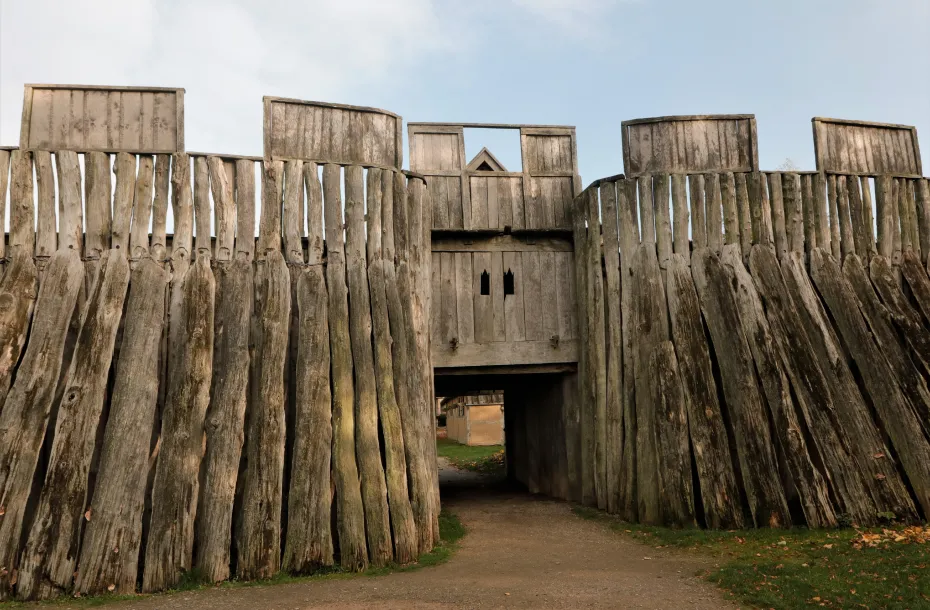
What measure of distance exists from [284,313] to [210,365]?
1.22m

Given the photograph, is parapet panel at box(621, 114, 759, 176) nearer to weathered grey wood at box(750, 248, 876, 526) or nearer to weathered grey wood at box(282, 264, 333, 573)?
weathered grey wood at box(750, 248, 876, 526)

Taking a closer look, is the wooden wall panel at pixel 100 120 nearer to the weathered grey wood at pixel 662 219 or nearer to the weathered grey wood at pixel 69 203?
the weathered grey wood at pixel 69 203

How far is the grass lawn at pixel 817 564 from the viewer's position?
21.7 feet

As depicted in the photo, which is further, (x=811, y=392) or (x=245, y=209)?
(x=245, y=209)

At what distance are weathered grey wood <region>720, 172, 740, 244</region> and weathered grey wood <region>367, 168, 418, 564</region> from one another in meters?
6.02

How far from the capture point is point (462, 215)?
13.1 metres

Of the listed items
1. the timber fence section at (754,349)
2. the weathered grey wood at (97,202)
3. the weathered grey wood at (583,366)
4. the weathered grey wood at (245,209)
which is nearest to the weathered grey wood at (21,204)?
the weathered grey wood at (97,202)

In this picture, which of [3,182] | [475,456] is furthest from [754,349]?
[475,456]

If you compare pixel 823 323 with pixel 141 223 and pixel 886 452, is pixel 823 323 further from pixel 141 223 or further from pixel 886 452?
pixel 141 223

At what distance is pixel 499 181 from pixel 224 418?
7.05 m

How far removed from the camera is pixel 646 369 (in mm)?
11297

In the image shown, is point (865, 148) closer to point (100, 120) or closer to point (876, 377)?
point (876, 377)

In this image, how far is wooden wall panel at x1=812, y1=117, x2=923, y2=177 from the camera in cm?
1313

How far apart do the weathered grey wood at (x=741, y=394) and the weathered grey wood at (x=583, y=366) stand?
2035 mm
